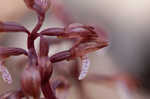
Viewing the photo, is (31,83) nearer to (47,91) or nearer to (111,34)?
(47,91)

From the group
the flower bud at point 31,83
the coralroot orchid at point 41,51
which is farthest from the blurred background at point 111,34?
the flower bud at point 31,83

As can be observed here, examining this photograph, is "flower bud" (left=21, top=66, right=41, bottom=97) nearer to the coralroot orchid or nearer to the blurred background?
the coralroot orchid

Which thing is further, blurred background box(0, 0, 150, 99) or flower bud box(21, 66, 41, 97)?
blurred background box(0, 0, 150, 99)

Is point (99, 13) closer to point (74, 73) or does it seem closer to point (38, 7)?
point (74, 73)

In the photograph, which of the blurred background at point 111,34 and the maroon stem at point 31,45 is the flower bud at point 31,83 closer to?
the maroon stem at point 31,45

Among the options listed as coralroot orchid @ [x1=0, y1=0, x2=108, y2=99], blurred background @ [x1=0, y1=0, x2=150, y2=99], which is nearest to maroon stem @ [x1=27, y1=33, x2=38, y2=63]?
coralroot orchid @ [x1=0, y1=0, x2=108, y2=99]

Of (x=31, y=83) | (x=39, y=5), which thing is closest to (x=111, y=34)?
(x=39, y=5)

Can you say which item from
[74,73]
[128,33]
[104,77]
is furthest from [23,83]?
[128,33]

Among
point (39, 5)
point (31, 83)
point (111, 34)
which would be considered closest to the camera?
point (31, 83)
